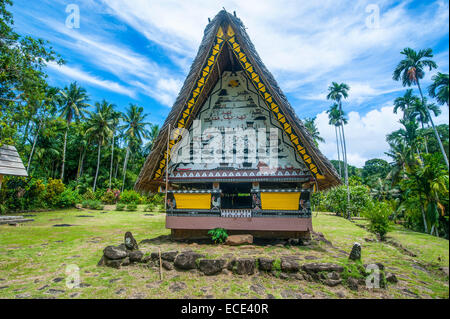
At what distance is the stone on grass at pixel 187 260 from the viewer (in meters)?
4.42

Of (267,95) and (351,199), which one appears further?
(351,199)

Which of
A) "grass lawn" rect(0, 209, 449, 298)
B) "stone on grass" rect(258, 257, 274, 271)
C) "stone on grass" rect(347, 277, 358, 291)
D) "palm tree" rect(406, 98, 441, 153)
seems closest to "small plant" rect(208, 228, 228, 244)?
"grass lawn" rect(0, 209, 449, 298)

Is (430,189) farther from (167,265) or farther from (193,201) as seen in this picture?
(193,201)

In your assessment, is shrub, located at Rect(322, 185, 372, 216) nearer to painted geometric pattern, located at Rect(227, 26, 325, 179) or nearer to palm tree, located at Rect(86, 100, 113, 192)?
painted geometric pattern, located at Rect(227, 26, 325, 179)

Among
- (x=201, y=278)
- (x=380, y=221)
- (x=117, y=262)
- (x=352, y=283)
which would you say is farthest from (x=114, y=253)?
(x=380, y=221)

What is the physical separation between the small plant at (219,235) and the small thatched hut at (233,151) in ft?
0.49

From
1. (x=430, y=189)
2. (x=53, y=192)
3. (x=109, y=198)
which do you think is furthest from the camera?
(x=109, y=198)

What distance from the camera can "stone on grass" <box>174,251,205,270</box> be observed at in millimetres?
4418

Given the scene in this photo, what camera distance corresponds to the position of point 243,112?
6.56m

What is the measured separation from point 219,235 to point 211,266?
1.40m

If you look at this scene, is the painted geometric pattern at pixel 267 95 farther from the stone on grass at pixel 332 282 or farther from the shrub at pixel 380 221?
the shrub at pixel 380 221

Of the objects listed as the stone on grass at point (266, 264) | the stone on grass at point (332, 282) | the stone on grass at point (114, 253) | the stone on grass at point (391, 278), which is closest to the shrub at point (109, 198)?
the stone on grass at point (114, 253)

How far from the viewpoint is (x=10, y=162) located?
11.4 metres
